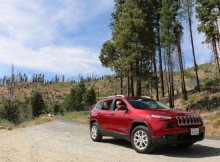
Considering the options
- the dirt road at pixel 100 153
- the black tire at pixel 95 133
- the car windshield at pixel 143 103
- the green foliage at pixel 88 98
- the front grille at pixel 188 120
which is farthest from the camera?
the green foliage at pixel 88 98

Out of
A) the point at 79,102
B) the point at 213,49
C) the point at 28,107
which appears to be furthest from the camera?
the point at 28,107

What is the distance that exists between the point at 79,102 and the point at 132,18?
6786cm

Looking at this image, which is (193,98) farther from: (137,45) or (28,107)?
(28,107)

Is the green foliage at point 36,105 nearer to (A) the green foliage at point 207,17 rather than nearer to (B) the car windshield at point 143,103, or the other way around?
(A) the green foliage at point 207,17

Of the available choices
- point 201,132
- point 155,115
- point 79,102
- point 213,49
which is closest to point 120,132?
point 155,115

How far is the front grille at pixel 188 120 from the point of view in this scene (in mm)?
8617

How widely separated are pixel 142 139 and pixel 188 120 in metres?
1.45

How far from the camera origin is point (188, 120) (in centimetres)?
883

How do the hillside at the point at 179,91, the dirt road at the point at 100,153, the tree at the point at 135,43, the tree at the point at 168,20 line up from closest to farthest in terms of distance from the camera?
the dirt road at the point at 100,153
the tree at the point at 135,43
the hillside at the point at 179,91
the tree at the point at 168,20

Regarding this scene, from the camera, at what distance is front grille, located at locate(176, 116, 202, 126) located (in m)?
8.62

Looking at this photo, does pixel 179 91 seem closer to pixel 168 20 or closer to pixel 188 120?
pixel 168 20

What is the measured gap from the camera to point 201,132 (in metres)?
9.13

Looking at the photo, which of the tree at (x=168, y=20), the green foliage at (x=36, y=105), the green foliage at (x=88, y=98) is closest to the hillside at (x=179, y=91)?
the tree at (x=168, y=20)

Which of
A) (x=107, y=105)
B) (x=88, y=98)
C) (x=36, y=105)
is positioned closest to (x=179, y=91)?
(x=88, y=98)
